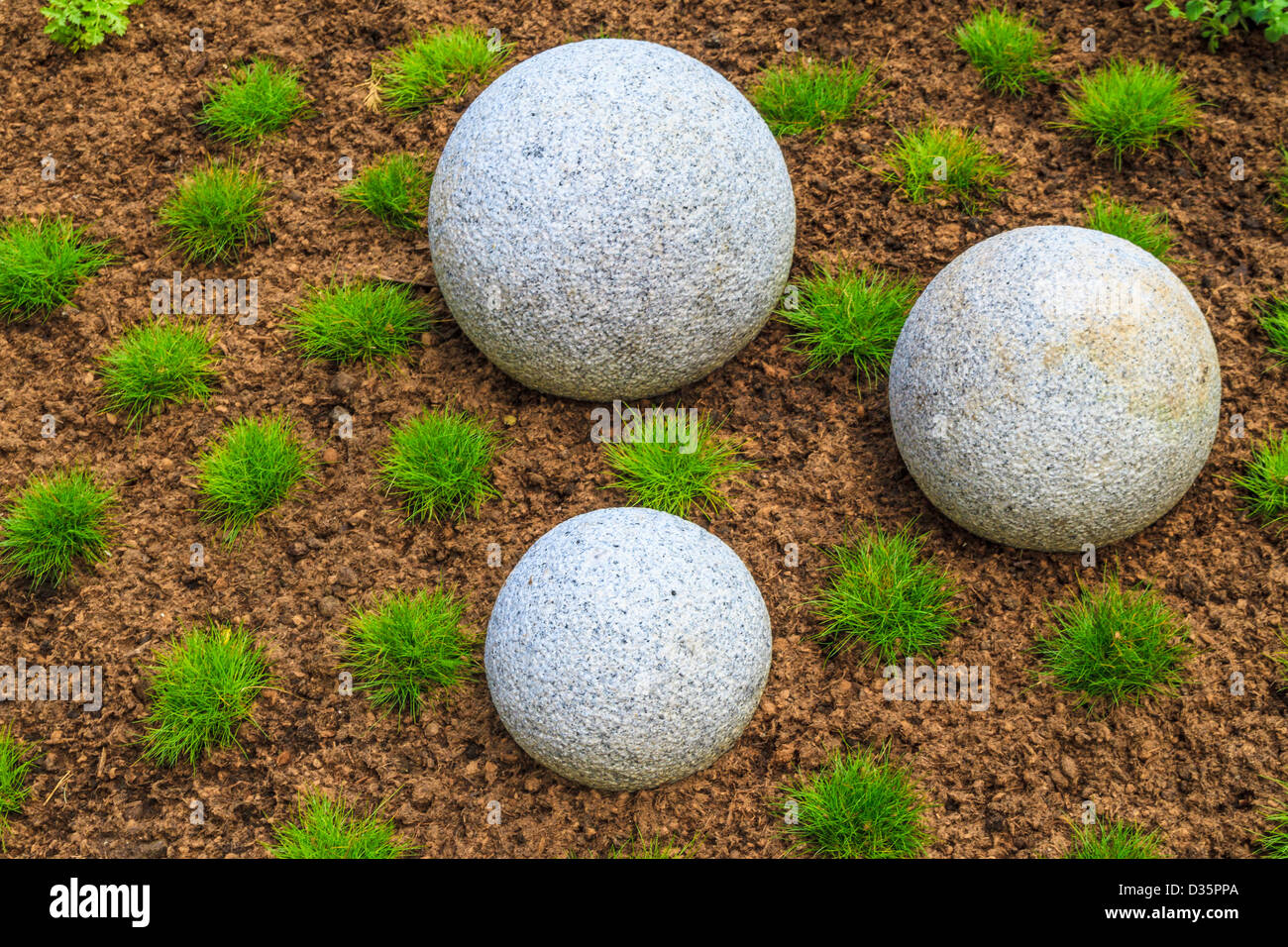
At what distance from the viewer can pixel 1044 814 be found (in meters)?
4.57

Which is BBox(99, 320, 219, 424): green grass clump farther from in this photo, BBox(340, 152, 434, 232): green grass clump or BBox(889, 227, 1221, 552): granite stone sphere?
BBox(889, 227, 1221, 552): granite stone sphere

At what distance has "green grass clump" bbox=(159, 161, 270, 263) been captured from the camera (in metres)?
6.16

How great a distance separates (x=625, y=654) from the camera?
414 centimetres

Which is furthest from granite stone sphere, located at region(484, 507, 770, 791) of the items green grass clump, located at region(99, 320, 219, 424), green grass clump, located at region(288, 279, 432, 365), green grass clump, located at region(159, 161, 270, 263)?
green grass clump, located at region(159, 161, 270, 263)

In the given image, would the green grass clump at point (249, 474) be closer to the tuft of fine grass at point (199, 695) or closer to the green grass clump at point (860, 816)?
the tuft of fine grass at point (199, 695)

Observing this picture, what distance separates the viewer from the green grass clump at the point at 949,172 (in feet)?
19.7

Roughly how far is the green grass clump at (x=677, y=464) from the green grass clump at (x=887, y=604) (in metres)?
0.72

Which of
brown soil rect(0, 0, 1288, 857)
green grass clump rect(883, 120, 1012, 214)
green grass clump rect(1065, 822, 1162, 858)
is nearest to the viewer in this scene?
green grass clump rect(1065, 822, 1162, 858)

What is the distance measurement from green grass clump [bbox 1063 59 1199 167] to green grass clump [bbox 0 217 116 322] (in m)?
5.62

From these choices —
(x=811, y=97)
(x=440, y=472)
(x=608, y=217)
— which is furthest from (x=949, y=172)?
(x=440, y=472)

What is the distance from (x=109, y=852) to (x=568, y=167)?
3.58m

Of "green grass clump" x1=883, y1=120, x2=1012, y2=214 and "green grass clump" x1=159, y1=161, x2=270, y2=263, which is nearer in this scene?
"green grass clump" x1=883, y1=120, x2=1012, y2=214

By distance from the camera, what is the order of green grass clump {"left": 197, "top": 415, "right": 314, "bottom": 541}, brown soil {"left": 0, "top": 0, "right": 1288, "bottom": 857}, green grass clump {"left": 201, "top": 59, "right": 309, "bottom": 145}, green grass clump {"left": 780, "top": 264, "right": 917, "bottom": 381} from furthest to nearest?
1. green grass clump {"left": 201, "top": 59, "right": 309, "bottom": 145}
2. green grass clump {"left": 780, "top": 264, "right": 917, "bottom": 381}
3. green grass clump {"left": 197, "top": 415, "right": 314, "bottom": 541}
4. brown soil {"left": 0, "top": 0, "right": 1288, "bottom": 857}

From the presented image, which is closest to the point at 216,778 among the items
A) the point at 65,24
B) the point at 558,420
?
the point at 558,420
